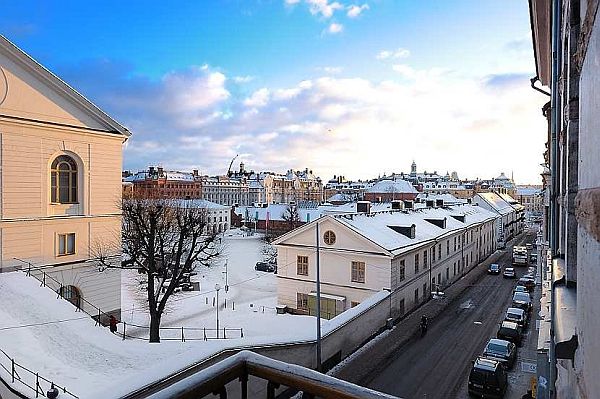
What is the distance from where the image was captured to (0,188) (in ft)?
45.5

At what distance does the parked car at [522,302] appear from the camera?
22.5 meters

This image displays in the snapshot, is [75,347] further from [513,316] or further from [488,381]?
[513,316]

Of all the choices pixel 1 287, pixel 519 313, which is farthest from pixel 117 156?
pixel 519 313

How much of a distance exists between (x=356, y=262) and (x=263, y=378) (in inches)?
801

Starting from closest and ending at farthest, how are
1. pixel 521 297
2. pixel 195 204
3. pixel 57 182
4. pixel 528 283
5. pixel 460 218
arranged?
pixel 57 182 → pixel 521 297 → pixel 528 283 → pixel 460 218 → pixel 195 204

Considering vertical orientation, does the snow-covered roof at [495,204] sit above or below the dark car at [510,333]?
above

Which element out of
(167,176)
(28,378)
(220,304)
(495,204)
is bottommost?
(220,304)

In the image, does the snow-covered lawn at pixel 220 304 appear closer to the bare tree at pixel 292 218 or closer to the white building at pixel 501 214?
the bare tree at pixel 292 218

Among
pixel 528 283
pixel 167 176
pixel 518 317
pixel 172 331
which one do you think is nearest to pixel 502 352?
pixel 518 317

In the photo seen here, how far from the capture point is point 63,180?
15.7 m

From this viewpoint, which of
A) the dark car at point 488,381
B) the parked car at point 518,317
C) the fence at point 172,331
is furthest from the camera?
the parked car at point 518,317

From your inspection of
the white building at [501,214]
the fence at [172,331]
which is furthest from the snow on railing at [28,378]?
the white building at [501,214]

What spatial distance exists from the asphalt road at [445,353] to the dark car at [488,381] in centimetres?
51

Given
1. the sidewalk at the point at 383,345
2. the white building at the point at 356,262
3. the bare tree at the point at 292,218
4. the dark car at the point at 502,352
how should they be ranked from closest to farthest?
the sidewalk at the point at 383,345
the dark car at the point at 502,352
the white building at the point at 356,262
the bare tree at the point at 292,218
